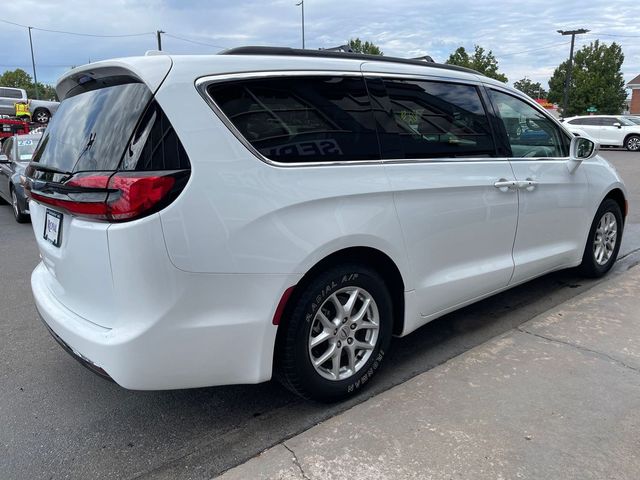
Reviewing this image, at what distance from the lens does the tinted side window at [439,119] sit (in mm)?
3115

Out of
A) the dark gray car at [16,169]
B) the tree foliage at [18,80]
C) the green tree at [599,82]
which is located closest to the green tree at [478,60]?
the green tree at [599,82]

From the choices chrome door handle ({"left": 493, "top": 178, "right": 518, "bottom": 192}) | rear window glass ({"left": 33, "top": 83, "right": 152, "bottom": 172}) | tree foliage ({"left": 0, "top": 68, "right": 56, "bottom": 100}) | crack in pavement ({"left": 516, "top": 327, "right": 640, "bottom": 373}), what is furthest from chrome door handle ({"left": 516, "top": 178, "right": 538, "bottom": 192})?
tree foliage ({"left": 0, "top": 68, "right": 56, "bottom": 100})

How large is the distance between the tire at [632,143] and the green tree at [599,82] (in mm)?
23606

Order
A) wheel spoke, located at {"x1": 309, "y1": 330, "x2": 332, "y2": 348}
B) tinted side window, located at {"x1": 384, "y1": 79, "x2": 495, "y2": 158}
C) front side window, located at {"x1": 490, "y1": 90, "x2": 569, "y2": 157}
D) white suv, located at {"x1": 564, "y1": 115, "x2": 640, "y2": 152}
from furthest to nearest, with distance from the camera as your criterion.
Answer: white suv, located at {"x1": 564, "y1": 115, "x2": 640, "y2": 152} < front side window, located at {"x1": 490, "y1": 90, "x2": 569, "y2": 157} < tinted side window, located at {"x1": 384, "y1": 79, "x2": 495, "y2": 158} < wheel spoke, located at {"x1": 309, "y1": 330, "x2": 332, "y2": 348}

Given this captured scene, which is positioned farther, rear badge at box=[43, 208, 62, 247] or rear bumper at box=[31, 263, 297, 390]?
rear badge at box=[43, 208, 62, 247]

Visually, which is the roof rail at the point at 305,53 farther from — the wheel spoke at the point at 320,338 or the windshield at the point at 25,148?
the windshield at the point at 25,148

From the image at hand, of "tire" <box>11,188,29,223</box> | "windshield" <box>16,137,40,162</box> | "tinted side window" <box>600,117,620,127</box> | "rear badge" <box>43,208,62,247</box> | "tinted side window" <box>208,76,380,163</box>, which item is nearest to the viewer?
"tinted side window" <box>208,76,380,163</box>

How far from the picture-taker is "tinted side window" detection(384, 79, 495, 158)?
3115 mm

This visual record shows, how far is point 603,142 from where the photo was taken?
25.2m

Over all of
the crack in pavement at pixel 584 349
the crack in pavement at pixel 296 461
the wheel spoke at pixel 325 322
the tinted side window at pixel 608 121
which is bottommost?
the crack in pavement at pixel 296 461

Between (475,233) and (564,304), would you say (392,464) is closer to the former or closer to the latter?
(475,233)

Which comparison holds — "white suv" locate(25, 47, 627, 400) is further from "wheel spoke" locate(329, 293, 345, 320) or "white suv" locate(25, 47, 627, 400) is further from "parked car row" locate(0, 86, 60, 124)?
"parked car row" locate(0, 86, 60, 124)

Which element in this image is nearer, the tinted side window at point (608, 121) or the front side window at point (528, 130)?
the front side window at point (528, 130)

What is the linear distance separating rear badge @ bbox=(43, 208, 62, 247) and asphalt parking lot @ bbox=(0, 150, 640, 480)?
998mm
